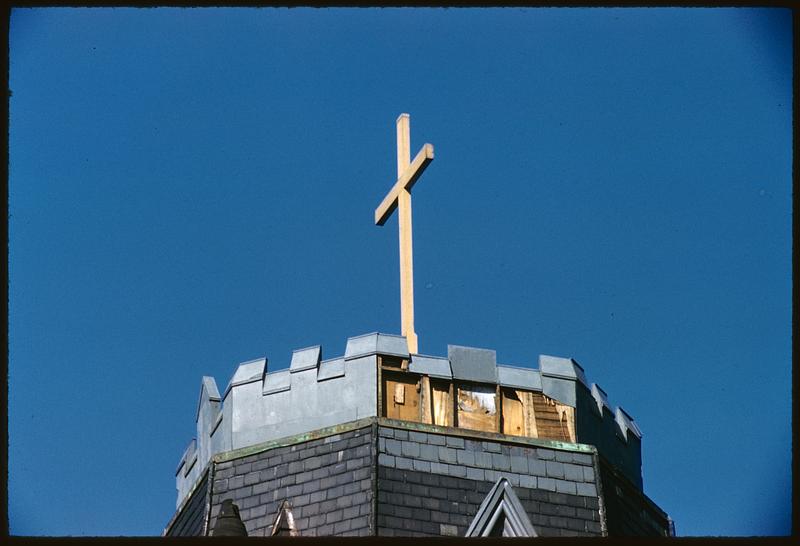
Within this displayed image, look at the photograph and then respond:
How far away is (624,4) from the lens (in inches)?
743

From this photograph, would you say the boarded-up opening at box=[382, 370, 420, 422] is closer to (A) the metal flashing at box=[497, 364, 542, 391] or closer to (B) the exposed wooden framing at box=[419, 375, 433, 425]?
(B) the exposed wooden framing at box=[419, 375, 433, 425]

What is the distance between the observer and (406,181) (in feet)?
99.9

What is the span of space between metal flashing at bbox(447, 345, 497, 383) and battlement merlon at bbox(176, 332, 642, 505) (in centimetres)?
1

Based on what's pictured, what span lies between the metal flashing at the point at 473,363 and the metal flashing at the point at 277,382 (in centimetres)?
182

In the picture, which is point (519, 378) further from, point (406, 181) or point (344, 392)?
point (406, 181)

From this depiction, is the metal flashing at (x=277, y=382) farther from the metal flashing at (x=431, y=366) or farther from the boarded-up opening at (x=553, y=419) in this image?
the boarded-up opening at (x=553, y=419)

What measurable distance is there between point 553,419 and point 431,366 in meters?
1.49

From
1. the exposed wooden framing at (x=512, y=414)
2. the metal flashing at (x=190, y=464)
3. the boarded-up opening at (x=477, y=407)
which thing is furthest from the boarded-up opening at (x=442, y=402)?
the metal flashing at (x=190, y=464)

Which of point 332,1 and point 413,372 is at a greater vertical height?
point 413,372

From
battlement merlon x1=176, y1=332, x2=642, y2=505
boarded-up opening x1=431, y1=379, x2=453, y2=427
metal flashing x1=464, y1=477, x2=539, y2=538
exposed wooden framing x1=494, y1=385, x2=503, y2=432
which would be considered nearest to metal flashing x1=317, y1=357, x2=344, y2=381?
battlement merlon x1=176, y1=332, x2=642, y2=505
